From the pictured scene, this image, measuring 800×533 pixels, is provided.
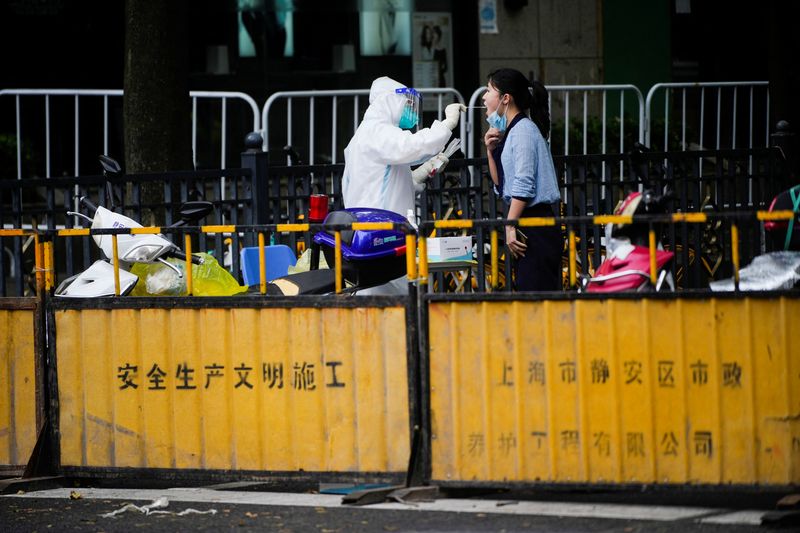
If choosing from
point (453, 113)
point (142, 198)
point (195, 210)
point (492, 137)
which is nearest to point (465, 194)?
point (453, 113)

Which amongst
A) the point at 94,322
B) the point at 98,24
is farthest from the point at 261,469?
the point at 98,24

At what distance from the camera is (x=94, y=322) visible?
7484 mm

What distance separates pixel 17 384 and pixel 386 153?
2594 millimetres

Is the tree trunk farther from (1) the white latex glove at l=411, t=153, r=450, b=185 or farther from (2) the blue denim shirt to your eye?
(2) the blue denim shirt

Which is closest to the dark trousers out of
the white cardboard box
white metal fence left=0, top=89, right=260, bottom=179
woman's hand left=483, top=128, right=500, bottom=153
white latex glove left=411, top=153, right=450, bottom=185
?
the white cardboard box

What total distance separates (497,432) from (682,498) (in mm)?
→ 972

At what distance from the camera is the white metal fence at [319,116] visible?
12.9 m

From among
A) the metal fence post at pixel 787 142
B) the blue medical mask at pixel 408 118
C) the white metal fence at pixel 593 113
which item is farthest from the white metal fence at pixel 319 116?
the blue medical mask at pixel 408 118

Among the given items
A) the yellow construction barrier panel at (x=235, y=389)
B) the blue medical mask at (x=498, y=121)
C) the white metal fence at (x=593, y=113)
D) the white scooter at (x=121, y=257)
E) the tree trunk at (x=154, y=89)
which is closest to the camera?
the yellow construction barrier panel at (x=235, y=389)

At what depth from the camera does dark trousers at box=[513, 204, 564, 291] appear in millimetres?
8203

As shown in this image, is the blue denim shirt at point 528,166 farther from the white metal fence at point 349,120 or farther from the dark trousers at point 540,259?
the white metal fence at point 349,120

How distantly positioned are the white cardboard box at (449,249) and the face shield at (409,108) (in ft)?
3.84

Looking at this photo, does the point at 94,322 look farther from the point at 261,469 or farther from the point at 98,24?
the point at 98,24

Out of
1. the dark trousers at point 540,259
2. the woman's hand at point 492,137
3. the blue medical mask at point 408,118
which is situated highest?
the blue medical mask at point 408,118
